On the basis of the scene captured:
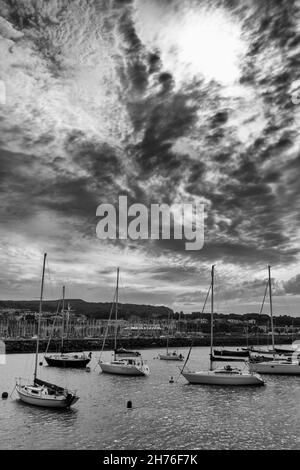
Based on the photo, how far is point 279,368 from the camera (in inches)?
2822

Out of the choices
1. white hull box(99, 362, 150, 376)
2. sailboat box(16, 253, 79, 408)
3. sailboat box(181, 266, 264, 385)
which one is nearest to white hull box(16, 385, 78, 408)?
sailboat box(16, 253, 79, 408)

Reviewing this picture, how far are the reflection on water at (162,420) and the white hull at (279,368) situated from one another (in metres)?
14.4

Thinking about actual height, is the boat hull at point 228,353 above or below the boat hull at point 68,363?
above

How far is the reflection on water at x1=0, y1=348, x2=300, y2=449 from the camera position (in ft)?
96.4

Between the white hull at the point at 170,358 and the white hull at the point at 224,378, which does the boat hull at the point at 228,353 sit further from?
the white hull at the point at 224,378

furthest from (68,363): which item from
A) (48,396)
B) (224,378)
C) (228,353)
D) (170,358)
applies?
(48,396)

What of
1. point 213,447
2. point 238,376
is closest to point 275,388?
point 238,376

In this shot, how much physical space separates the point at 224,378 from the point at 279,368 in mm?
20984

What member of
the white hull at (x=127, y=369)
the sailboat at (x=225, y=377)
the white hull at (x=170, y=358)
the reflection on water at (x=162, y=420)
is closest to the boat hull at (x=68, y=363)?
the white hull at (x=127, y=369)

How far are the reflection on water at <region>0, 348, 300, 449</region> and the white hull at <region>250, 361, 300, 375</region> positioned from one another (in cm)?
1438

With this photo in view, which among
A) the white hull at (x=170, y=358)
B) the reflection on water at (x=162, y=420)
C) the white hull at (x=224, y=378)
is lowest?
the reflection on water at (x=162, y=420)

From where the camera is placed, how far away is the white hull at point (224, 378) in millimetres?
55438
